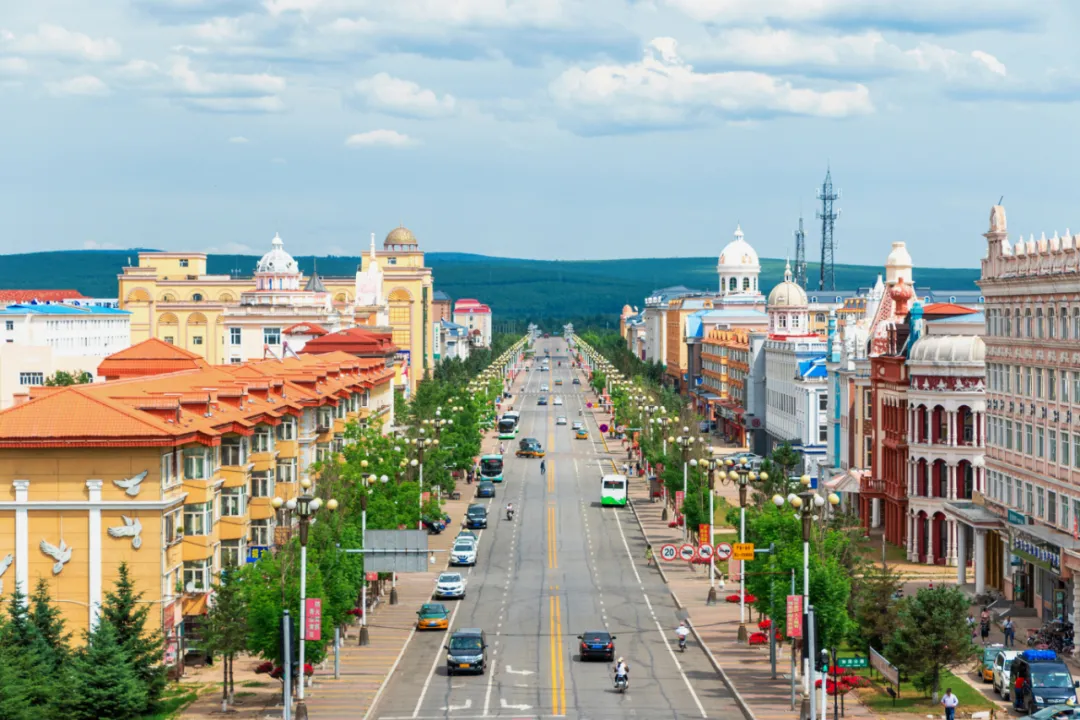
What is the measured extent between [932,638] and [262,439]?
1514 inches

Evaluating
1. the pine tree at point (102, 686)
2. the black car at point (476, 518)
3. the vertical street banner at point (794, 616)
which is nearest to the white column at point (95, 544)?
the pine tree at point (102, 686)

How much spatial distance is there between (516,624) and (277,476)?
67.7ft

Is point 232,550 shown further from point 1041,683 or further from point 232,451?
point 1041,683

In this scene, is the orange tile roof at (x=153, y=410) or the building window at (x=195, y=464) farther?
the building window at (x=195, y=464)

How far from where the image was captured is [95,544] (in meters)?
65.2

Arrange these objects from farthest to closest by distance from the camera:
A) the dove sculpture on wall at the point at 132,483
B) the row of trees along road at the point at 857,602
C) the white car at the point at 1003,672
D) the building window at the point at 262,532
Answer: the building window at the point at 262,532, the dove sculpture on wall at the point at 132,483, the white car at the point at 1003,672, the row of trees along road at the point at 857,602

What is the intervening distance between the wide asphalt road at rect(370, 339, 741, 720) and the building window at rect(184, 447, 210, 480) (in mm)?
10954

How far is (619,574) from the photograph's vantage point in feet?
310

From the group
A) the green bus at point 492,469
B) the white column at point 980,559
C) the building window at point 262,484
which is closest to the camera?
the white column at point 980,559

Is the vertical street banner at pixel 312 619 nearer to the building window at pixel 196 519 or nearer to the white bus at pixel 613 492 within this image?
the building window at pixel 196 519

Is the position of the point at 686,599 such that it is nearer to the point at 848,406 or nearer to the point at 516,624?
the point at 516,624

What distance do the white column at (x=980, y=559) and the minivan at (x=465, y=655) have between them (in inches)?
1168

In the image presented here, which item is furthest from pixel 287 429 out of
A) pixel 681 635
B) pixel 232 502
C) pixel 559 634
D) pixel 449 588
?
pixel 681 635

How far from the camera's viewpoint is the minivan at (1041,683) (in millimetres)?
54906
